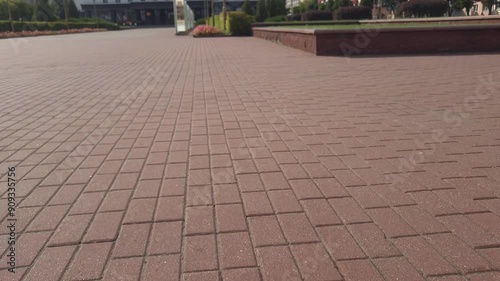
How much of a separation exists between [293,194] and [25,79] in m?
9.06

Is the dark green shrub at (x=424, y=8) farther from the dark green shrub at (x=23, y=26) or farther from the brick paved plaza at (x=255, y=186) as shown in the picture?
the dark green shrub at (x=23, y=26)

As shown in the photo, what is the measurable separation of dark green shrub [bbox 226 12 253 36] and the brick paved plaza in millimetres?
22619

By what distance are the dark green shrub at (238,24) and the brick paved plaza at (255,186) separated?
22619 mm

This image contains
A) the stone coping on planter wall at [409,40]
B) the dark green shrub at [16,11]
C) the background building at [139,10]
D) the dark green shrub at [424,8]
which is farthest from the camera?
the background building at [139,10]

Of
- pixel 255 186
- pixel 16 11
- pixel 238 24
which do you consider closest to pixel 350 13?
pixel 238 24

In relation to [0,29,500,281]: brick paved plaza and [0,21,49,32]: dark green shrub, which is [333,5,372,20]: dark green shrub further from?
[0,21,49,32]: dark green shrub

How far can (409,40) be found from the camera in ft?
41.8

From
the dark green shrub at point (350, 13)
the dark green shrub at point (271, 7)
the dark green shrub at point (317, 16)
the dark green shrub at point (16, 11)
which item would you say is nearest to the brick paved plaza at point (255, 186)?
the dark green shrub at point (350, 13)

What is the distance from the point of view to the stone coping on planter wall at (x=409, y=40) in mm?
12477

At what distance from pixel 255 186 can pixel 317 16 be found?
109 feet

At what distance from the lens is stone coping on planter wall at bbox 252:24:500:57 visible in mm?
12477

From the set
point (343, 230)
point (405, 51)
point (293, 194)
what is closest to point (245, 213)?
point (293, 194)

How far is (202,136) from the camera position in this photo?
4590 mm

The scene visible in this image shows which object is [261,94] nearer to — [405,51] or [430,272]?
[430,272]
